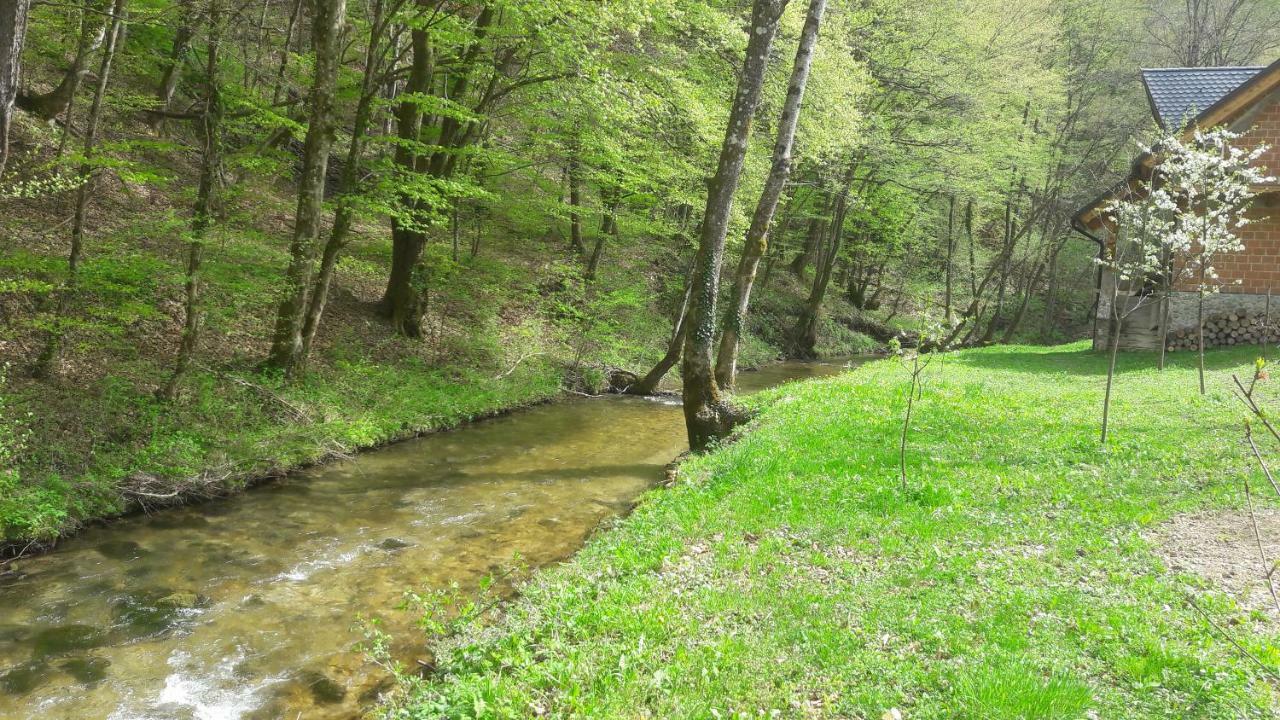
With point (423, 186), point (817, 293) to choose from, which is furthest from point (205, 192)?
point (817, 293)

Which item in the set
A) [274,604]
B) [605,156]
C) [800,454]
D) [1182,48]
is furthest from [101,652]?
[1182,48]

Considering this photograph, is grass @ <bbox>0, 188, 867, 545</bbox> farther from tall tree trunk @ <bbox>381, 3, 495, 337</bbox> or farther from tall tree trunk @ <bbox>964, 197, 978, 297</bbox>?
tall tree trunk @ <bbox>964, 197, 978, 297</bbox>

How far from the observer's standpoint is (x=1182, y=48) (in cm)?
3306

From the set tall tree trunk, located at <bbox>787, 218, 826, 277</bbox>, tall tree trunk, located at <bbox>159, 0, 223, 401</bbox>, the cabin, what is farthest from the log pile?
tall tree trunk, located at <bbox>159, 0, 223, 401</bbox>

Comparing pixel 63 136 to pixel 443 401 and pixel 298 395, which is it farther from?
pixel 443 401

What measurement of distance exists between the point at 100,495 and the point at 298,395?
3508 mm

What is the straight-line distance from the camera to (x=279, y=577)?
7172 mm

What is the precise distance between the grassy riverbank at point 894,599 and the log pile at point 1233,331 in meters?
11.5

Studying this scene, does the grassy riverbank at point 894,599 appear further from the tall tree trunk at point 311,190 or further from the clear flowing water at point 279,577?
the tall tree trunk at point 311,190

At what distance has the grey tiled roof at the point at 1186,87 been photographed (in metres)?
18.8

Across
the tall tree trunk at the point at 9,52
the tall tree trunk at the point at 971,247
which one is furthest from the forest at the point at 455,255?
the tall tree trunk at the point at 971,247

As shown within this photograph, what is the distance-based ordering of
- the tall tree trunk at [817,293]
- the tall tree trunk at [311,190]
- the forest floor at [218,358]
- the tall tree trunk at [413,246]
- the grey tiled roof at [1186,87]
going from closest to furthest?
the forest floor at [218,358] < the tall tree trunk at [311,190] < the tall tree trunk at [413,246] < the grey tiled roof at [1186,87] < the tall tree trunk at [817,293]

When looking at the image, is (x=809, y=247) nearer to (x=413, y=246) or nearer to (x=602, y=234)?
(x=602, y=234)

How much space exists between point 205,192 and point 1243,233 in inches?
911
